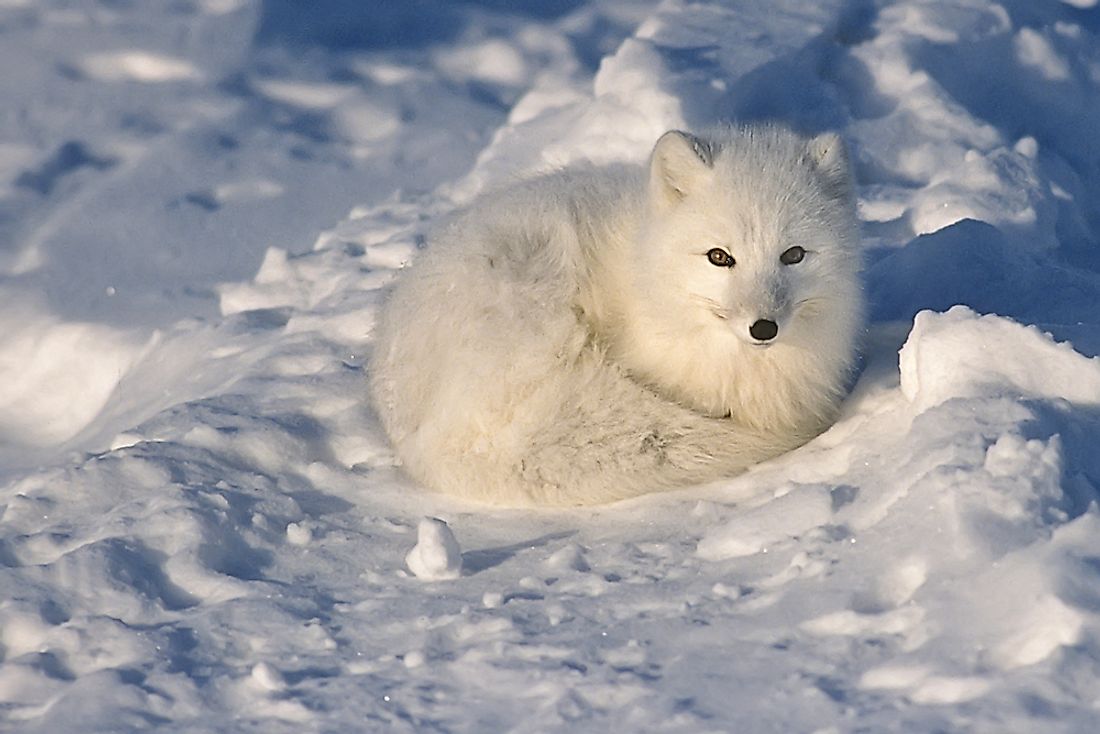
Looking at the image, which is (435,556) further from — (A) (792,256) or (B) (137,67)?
(B) (137,67)

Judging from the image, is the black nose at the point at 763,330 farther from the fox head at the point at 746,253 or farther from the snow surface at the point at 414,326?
the snow surface at the point at 414,326

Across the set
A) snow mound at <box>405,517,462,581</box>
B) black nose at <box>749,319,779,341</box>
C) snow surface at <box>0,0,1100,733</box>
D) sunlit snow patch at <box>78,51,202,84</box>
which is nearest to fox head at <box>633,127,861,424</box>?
black nose at <box>749,319,779,341</box>

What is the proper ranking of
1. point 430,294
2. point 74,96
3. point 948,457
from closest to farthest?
point 948,457, point 430,294, point 74,96

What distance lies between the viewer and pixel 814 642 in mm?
2369

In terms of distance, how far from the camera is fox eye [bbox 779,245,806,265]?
10.7 feet

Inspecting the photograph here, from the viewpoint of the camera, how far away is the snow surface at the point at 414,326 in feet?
7.82

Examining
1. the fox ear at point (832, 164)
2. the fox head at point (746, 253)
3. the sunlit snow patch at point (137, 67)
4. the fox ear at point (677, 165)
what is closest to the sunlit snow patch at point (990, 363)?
the fox head at point (746, 253)

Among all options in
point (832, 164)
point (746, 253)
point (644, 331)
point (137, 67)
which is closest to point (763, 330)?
point (746, 253)

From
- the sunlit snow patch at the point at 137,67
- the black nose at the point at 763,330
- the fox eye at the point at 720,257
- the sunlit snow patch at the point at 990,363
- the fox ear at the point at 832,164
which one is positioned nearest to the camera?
the sunlit snow patch at the point at 990,363

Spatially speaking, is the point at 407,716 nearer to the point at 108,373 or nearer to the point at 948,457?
the point at 948,457

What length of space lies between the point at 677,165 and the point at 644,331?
47cm

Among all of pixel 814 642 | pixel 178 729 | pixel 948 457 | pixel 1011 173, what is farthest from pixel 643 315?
pixel 1011 173

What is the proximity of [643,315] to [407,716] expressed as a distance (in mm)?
1478

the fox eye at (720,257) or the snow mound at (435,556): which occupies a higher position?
the fox eye at (720,257)
